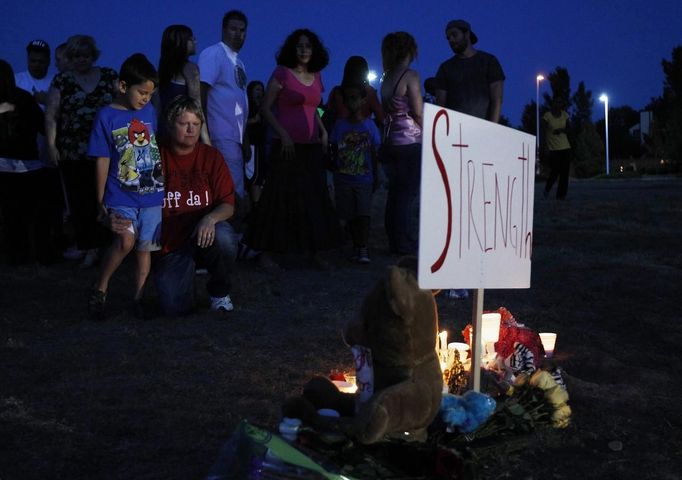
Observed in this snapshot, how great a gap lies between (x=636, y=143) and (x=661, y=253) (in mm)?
59069

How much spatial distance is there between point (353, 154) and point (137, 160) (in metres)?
2.94

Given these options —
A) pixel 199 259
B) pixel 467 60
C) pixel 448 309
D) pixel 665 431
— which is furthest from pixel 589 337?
pixel 467 60

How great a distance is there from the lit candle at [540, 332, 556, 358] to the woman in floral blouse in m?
3.95

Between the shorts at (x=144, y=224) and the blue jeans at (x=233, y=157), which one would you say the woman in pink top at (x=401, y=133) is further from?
the shorts at (x=144, y=224)

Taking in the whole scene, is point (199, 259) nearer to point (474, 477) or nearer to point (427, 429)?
point (427, 429)

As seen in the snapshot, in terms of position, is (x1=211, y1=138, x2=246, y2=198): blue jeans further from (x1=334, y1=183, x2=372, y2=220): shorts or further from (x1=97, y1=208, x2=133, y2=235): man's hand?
(x1=97, y1=208, x2=133, y2=235): man's hand

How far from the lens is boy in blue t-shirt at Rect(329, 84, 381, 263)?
754cm

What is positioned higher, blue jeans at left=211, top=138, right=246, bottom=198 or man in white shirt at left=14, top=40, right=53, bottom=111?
man in white shirt at left=14, top=40, right=53, bottom=111

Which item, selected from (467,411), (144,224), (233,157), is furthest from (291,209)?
(467,411)

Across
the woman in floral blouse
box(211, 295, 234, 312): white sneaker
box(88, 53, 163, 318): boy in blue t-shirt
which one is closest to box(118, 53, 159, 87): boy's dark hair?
box(88, 53, 163, 318): boy in blue t-shirt

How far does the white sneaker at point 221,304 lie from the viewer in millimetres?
5137

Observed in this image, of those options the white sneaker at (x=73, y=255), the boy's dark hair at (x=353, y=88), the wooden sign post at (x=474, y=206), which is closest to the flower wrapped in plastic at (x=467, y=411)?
the wooden sign post at (x=474, y=206)

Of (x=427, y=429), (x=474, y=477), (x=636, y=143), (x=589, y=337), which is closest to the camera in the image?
(x=474, y=477)

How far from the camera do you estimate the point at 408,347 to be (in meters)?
2.51
